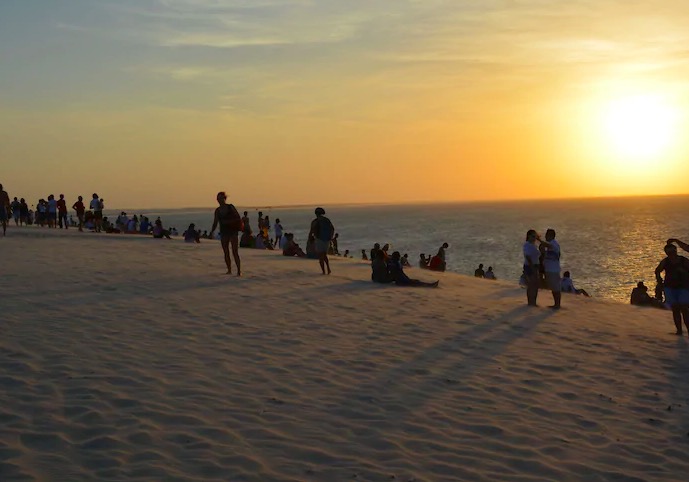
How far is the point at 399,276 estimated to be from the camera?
1756cm

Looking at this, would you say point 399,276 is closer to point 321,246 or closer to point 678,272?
point 321,246

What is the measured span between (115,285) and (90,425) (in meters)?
8.39

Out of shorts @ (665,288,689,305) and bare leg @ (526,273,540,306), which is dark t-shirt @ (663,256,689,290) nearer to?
shorts @ (665,288,689,305)

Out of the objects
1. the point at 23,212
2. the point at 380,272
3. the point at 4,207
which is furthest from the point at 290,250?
the point at 23,212

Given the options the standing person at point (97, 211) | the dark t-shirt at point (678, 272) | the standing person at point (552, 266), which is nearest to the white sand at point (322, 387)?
the standing person at point (552, 266)

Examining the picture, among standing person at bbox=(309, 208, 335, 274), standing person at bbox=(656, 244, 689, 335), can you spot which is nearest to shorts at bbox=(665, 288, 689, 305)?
standing person at bbox=(656, 244, 689, 335)

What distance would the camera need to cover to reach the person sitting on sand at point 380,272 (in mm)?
17766

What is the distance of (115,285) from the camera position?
1490 centimetres

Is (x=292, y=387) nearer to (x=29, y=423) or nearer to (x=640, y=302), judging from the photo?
(x=29, y=423)

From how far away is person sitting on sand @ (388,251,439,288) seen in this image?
57.2 feet

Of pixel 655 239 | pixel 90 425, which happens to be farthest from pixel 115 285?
pixel 655 239

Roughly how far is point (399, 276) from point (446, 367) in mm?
7796

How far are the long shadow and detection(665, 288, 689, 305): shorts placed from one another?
231cm

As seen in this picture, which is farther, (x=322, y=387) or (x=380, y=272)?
(x=380, y=272)
